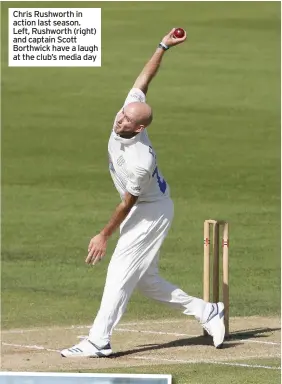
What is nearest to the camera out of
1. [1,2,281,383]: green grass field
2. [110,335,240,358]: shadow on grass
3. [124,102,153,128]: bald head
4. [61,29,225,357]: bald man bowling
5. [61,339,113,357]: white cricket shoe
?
[124,102,153,128]: bald head

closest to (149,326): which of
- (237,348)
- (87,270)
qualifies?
(237,348)

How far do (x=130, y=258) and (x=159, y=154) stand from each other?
1103 centimetres

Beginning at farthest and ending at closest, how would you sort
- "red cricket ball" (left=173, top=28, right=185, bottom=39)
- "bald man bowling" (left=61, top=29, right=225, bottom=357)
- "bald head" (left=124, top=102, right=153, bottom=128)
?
"red cricket ball" (left=173, top=28, right=185, bottom=39)
"bald man bowling" (left=61, top=29, right=225, bottom=357)
"bald head" (left=124, top=102, right=153, bottom=128)

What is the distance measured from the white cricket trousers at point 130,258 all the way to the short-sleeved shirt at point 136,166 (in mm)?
135

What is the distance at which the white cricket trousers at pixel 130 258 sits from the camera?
38.3 feet

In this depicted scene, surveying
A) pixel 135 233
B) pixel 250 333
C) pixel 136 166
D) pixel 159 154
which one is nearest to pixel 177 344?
pixel 250 333

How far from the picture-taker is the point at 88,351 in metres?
11.6

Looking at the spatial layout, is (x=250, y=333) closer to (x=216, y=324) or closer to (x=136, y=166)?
(x=216, y=324)

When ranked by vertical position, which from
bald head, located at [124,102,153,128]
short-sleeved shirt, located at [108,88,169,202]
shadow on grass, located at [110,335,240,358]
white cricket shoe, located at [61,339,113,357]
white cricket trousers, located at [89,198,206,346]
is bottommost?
shadow on grass, located at [110,335,240,358]

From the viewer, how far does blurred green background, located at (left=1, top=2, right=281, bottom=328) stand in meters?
14.9

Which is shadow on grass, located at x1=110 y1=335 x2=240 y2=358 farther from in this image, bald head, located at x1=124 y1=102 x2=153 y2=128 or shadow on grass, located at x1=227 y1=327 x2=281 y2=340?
bald head, located at x1=124 y1=102 x2=153 y2=128

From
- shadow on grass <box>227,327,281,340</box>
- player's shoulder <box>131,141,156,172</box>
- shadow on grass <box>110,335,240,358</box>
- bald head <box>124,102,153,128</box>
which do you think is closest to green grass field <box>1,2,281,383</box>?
shadow on grass <box>227,327,281,340</box>

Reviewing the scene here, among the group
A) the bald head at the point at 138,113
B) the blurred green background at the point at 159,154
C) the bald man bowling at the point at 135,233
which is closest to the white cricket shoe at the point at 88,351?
the bald man bowling at the point at 135,233

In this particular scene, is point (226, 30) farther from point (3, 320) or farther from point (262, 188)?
point (3, 320)
